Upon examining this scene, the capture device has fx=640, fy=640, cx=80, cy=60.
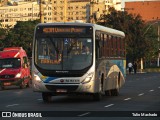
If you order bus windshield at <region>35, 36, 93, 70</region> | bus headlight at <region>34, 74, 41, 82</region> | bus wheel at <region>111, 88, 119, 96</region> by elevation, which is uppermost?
bus windshield at <region>35, 36, 93, 70</region>

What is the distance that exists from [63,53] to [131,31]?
77.2 m

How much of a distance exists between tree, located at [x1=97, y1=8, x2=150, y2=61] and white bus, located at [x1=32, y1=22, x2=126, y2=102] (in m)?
72.9

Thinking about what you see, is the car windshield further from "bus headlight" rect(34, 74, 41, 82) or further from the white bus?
"bus headlight" rect(34, 74, 41, 82)

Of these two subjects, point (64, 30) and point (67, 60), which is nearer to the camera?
point (67, 60)

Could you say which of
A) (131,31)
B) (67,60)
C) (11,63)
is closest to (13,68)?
(11,63)

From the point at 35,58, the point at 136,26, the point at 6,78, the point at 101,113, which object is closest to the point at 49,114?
the point at 101,113

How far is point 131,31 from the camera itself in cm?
10162

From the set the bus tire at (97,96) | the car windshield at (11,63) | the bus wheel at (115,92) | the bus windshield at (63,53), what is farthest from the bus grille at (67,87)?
the car windshield at (11,63)

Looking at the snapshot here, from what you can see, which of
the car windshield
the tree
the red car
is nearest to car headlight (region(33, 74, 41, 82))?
the red car

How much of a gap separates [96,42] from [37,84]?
9.57 feet

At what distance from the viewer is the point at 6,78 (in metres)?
42.6

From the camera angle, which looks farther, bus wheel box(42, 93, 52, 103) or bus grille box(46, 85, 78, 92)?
bus wheel box(42, 93, 52, 103)

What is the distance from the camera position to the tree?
327 ft

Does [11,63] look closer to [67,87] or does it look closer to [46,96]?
[46,96]
